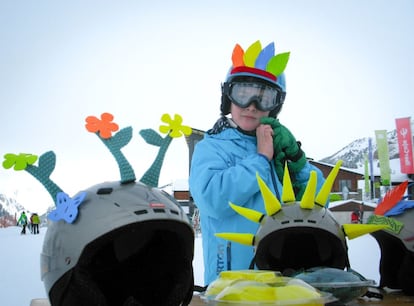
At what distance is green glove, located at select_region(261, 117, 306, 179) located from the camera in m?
1.81

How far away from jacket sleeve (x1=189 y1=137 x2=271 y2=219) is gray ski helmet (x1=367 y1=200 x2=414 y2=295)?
1.80 feet

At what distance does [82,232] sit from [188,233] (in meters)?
0.28

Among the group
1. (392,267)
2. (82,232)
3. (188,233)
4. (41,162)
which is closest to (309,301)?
(188,233)

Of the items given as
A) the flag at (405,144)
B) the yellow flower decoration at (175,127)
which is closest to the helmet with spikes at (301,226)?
the yellow flower decoration at (175,127)

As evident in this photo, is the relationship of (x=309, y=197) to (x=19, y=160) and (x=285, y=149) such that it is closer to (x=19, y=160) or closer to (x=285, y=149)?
(x=285, y=149)

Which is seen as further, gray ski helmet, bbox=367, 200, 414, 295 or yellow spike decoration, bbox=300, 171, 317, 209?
gray ski helmet, bbox=367, 200, 414, 295

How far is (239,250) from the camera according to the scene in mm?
1735

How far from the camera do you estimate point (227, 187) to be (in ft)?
5.32

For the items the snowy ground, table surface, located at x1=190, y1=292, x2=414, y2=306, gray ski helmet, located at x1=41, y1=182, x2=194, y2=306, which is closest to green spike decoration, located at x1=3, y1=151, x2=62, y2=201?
gray ski helmet, located at x1=41, y1=182, x2=194, y2=306

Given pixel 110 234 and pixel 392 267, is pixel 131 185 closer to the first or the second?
pixel 110 234

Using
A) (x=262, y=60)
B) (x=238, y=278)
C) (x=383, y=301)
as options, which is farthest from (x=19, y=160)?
(x=383, y=301)

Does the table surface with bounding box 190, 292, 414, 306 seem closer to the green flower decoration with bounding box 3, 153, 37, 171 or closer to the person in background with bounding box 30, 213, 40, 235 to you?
the green flower decoration with bounding box 3, 153, 37, 171

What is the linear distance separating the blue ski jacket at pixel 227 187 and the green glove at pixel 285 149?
0.04 m

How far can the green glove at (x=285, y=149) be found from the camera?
181cm
